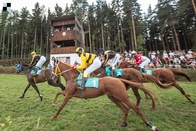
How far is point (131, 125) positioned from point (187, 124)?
1.83 metres

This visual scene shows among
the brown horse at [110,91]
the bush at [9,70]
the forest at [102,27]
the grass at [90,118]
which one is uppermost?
the forest at [102,27]

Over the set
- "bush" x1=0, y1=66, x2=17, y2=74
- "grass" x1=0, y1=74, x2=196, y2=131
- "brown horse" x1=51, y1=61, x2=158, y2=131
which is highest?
"bush" x1=0, y1=66, x2=17, y2=74

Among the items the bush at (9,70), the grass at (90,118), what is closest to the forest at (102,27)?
the bush at (9,70)

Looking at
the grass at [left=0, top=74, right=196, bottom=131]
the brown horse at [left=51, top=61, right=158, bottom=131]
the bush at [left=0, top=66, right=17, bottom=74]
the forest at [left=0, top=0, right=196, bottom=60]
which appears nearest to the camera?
the brown horse at [left=51, top=61, right=158, bottom=131]

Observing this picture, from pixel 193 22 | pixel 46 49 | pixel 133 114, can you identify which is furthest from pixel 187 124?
pixel 46 49

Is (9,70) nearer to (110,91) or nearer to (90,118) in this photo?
(90,118)

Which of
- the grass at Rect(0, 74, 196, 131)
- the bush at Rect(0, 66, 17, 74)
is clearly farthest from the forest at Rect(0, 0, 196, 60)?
the grass at Rect(0, 74, 196, 131)

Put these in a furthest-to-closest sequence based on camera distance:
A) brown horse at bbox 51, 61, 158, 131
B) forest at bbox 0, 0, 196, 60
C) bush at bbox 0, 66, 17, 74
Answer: forest at bbox 0, 0, 196, 60, bush at bbox 0, 66, 17, 74, brown horse at bbox 51, 61, 158, 131

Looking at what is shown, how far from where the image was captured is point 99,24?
33719mm

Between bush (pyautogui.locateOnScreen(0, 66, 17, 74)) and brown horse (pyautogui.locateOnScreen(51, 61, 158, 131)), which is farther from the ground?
bush (pyautogui.locateOnScreen(0, 66, 17, 74))

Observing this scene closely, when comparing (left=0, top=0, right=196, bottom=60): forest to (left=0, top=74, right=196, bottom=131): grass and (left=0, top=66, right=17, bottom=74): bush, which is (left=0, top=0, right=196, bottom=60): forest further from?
(left=0, top=74, right=196, bottom=131): grass


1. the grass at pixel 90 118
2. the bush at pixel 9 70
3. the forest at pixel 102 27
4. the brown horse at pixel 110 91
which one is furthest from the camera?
the forest at pixel 102 27

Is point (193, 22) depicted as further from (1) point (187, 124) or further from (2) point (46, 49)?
(2) point (46, 49)

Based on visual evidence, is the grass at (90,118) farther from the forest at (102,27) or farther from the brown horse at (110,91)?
the forest at (102,27)
